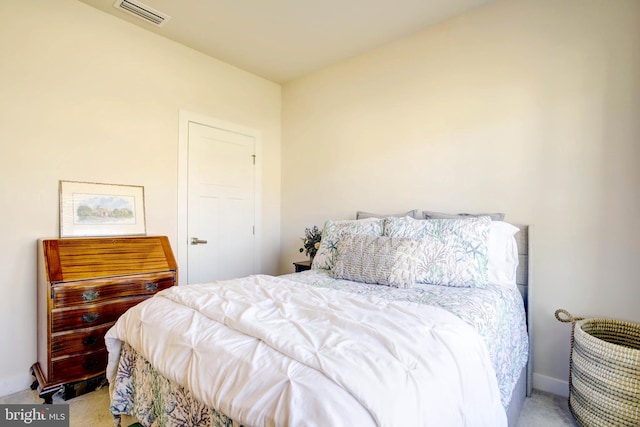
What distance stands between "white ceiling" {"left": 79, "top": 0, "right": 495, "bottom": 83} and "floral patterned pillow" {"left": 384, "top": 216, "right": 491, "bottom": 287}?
1683 mm

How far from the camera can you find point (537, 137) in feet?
7.32

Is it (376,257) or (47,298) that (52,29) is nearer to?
(47,298)

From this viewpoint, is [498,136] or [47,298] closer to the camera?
[47,298]

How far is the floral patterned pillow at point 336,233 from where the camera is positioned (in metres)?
2.45

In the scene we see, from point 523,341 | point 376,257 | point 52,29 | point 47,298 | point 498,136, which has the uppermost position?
point 52,29

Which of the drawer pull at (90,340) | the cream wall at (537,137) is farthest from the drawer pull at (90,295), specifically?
the cream wall at (537,137)

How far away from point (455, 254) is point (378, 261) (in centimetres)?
46

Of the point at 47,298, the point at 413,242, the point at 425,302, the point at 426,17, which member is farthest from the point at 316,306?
the point at 426,17

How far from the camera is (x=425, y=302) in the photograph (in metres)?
1.58

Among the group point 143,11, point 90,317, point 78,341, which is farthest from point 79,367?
point 143,11

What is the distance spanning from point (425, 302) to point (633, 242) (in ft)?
4.60

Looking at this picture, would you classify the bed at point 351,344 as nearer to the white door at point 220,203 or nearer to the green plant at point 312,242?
the green plant at point 312,242

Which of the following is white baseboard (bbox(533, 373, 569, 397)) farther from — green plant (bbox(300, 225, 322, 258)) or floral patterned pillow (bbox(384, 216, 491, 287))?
green plant (bbox(300, 225, 322, 258))

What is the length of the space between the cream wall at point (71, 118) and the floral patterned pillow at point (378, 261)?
1746 millimetres
